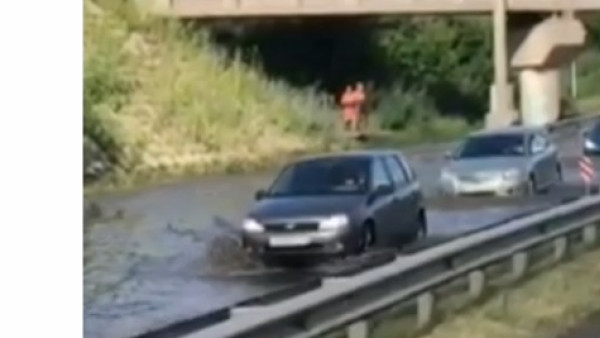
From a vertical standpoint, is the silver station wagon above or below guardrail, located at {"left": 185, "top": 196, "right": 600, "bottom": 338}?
below

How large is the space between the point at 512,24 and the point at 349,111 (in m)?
16.7

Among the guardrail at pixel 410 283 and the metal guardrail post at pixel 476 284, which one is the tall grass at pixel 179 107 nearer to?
the guardrail at pixel 410 283

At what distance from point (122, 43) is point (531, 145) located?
21.6 m

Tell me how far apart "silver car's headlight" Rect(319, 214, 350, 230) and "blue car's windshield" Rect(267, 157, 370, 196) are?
1.09 meters

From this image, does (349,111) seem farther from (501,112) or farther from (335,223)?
(335,223)

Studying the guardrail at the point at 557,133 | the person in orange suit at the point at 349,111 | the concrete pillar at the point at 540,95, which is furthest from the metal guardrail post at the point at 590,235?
the concrete pillar at the point at 540,95

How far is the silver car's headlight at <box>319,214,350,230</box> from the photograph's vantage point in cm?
2084

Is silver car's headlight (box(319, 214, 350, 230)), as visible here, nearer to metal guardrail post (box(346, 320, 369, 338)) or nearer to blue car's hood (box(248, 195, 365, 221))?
blue car's hood (box(248, 195, 365, 221))

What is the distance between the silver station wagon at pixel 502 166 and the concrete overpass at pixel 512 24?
24.9m

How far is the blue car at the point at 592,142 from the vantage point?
4334 centimetres
